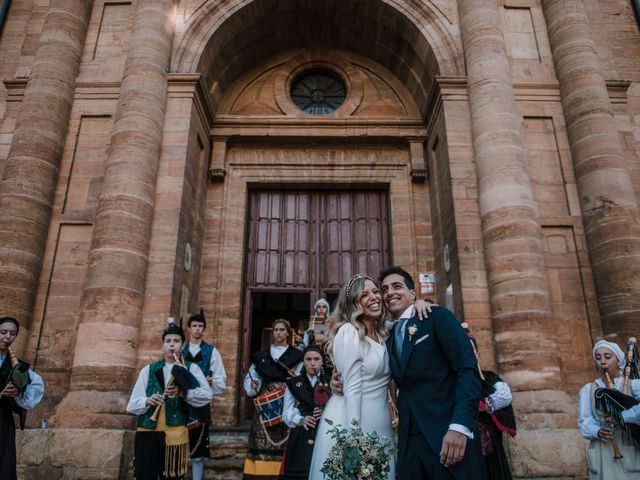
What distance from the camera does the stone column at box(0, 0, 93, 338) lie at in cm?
898

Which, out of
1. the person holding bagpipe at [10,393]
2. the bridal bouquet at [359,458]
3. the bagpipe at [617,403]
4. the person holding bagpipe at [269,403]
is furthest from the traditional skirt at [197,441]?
the bagpipe at [617,403]

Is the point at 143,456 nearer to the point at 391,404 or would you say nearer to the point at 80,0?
the point at 391,404

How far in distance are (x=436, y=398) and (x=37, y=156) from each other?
9.56m

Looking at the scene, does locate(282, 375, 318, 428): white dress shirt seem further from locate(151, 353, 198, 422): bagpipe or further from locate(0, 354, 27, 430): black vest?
locate(0, 354, 27, 430): black vest

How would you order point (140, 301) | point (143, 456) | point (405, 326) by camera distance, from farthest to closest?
1. point (140, 301)
2. point (143, 456)
3. point (405, 326)

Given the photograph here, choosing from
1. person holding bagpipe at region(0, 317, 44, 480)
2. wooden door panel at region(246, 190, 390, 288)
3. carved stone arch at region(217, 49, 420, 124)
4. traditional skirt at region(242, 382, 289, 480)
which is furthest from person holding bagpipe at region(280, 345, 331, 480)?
carved stone arch at region(217, 49, 420, 124)

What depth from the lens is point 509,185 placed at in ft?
29.9

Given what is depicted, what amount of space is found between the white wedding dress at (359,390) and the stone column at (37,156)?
766 cm

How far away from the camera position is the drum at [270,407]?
611 centimetres

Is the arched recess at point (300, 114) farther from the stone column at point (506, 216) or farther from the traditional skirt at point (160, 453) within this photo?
the traditional skirt at point (160, 453)

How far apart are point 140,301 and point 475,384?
7173 millimetres

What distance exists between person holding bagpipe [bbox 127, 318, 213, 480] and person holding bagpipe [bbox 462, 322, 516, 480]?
3.04m

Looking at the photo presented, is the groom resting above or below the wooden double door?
below

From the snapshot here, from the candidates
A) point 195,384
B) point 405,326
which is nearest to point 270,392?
point 195,384
